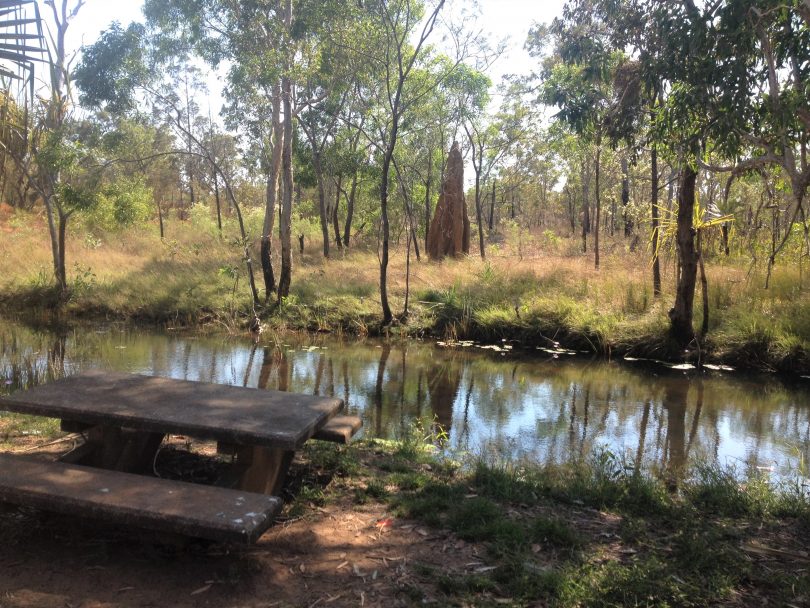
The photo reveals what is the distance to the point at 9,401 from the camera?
381cm

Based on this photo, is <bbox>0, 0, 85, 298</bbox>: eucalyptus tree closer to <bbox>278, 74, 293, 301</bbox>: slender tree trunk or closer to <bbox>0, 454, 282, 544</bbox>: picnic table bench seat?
<bbox>278, 74, 293, 301</bbox>: slender tree trunk

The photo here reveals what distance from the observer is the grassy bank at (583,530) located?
2828 millimetres

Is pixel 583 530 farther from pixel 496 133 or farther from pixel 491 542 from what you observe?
pixel 496 133

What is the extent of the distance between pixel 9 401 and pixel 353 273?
50.4 ft

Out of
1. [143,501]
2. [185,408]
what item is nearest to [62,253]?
[185,408]

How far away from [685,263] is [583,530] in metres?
9.37

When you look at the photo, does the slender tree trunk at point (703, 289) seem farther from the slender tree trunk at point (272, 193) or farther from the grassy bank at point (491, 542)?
the slender tree trunk at point (272, 193)

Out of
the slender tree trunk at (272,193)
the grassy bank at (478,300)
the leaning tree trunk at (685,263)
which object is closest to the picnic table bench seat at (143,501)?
the leaning tree trunk at (685,263)

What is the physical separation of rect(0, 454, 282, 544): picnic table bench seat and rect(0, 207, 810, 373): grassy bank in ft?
35.6

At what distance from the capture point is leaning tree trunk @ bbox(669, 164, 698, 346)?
11492 mm

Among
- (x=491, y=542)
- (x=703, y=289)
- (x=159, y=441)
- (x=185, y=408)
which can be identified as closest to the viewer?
(x=491, y=542)

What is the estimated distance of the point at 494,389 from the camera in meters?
9.82

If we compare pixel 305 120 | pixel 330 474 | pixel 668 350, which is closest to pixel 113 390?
pixel 330 474

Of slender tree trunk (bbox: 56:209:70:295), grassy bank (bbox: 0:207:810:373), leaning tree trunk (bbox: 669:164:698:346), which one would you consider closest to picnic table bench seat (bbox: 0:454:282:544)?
leaning tree trunk (bbox: 669:164:698:346)
